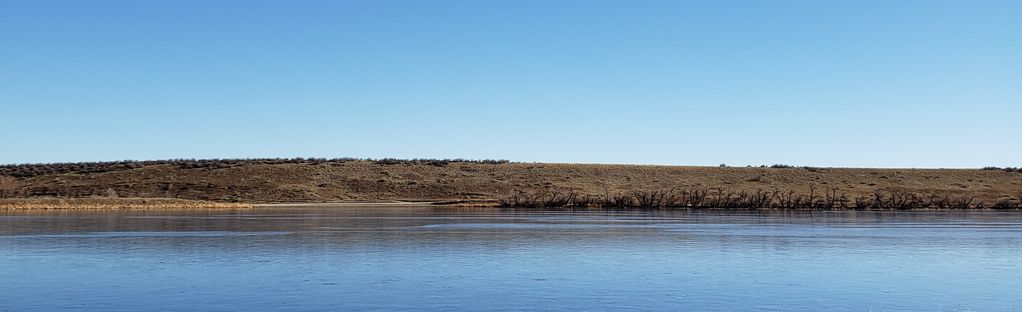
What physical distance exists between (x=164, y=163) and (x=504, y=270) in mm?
92360

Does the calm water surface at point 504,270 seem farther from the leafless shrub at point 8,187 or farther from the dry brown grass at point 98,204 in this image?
the leafless shrub at point 8,187

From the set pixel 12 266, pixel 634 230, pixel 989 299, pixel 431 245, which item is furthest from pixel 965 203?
pixel 12 266

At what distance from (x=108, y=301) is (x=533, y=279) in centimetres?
689

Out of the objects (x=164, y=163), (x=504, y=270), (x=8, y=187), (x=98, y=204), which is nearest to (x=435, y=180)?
(x=164, y=163)

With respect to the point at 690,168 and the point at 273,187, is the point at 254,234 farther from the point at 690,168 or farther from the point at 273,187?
the point at 690,168

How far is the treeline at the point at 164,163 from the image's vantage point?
98625 millimetres

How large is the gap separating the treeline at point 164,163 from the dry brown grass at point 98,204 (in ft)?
123

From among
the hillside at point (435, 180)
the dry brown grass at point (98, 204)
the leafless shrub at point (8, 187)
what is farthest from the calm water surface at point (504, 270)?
the leafless shrub at point (8, 187)

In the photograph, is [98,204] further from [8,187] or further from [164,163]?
[164,163]

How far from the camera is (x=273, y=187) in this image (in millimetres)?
86750

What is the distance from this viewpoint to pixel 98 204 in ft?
193

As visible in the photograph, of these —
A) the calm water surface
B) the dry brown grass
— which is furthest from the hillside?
the calm water surface

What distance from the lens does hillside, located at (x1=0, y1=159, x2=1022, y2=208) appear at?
83.2 m

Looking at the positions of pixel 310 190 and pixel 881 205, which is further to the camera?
pixel 310 190
